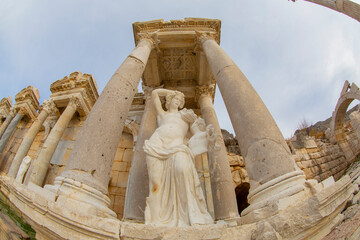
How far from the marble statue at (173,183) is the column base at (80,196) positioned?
0.72 m

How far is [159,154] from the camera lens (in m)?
3.29

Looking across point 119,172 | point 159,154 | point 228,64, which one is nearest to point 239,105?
point 228,64

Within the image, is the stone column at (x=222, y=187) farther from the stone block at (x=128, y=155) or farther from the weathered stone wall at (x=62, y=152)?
the weathered stone wall at (x=62, y=152)

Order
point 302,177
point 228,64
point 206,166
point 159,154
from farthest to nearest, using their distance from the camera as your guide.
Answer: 1. point 206,166
2. point 228,64
3. point 159,154
4. point 302,177

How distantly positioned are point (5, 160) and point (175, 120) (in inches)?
519

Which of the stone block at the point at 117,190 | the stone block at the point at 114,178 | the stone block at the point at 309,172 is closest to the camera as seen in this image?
the stone block at the point at 117,190

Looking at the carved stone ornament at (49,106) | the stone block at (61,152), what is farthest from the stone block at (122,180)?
the carved stone ornament at (49,106)

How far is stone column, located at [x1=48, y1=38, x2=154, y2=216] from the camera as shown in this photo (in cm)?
290

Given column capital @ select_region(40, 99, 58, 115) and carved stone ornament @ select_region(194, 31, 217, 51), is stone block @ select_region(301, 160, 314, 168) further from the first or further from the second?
column capital @ select_region(40, 99, 58, 115)

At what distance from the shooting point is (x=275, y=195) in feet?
8.30

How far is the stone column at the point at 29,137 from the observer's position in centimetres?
952

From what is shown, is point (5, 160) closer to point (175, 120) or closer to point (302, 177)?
point (175, 120)

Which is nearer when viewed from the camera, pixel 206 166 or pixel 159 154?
pixel 159 154

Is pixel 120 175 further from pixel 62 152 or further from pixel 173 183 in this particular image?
pixel 173 183
